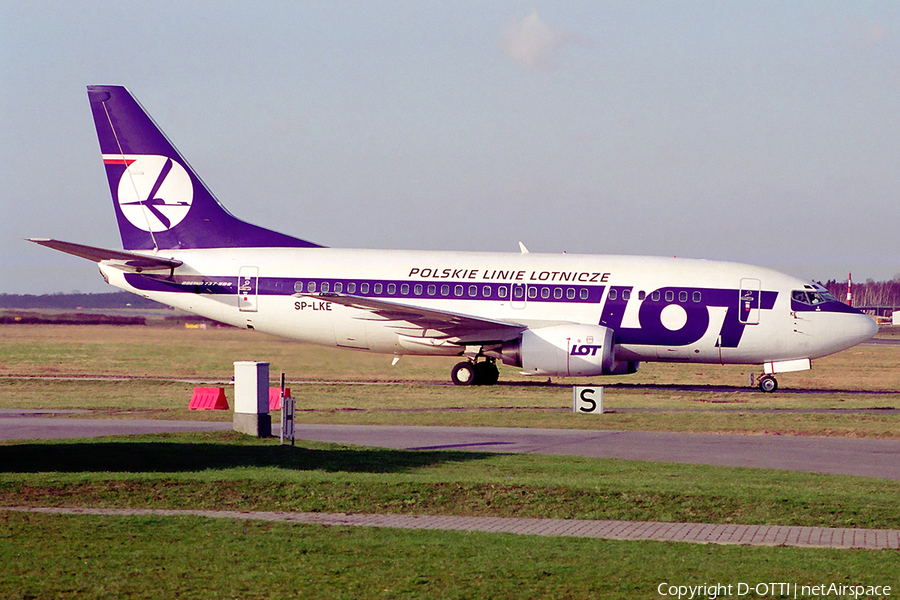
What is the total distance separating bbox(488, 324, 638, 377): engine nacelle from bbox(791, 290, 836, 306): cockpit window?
6.43 metres

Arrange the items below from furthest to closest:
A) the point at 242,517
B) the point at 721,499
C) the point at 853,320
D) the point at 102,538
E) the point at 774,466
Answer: the point at 853,320
the point at 774,466
the point at 721,499
the point at 242,517
the point at 102,538

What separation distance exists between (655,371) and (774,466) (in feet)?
104

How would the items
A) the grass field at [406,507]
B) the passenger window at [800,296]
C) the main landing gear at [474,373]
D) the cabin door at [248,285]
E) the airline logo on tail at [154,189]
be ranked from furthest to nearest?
the airline logo on tail at [154,189], the main landing gear at [474,373], the cabin door at [248,285], the passenger window at [800,296], the grass field at [406,507]

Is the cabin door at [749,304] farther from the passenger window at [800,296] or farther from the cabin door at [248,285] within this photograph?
the cabin door at [248,285]

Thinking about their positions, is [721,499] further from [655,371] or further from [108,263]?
[655,371]

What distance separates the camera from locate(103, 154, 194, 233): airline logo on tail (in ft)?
120

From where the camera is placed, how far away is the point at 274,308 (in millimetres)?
35438

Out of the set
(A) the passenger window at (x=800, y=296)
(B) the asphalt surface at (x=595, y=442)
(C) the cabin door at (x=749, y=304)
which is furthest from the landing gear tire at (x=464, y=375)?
(B) the asphalt surface at (x=595, y=442)

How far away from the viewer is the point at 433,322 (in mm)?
33812

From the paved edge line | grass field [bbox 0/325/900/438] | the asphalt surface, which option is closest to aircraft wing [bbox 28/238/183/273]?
grass field [bbox 0/325/900/438]

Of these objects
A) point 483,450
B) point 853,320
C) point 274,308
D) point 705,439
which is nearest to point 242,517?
point 483,450

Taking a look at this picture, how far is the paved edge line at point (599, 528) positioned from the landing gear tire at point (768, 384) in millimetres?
23245

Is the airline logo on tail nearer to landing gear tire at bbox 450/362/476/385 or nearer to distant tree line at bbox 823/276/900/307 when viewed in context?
landing gear tire at bbox 450/362/476/385

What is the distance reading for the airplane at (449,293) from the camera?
111 ft
